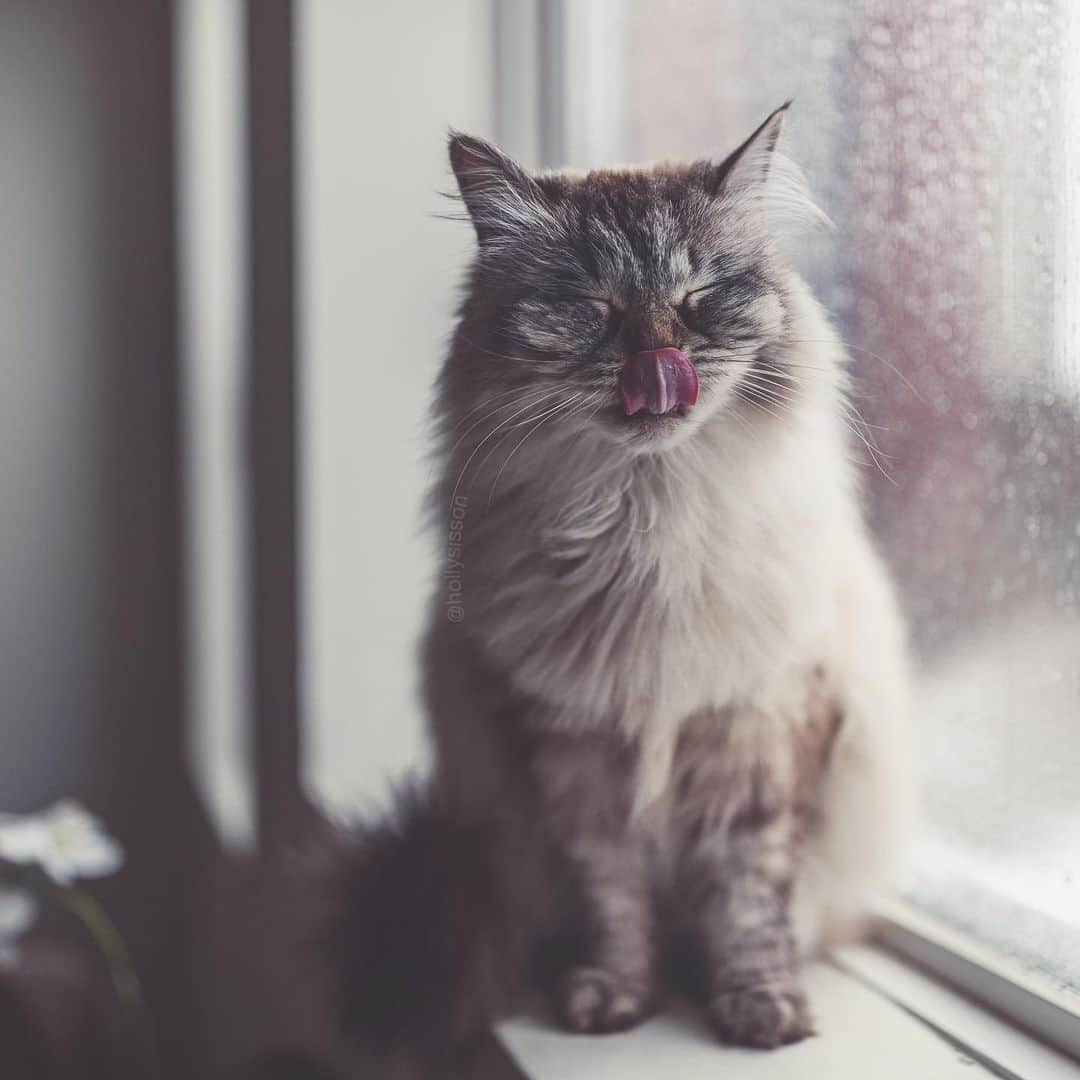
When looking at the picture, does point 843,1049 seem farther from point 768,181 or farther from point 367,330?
point 367,330

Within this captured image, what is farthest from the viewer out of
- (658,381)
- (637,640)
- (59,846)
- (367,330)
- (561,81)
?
(367,330)

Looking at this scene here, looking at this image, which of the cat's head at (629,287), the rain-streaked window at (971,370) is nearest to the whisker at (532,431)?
the cat's head at (629,287)

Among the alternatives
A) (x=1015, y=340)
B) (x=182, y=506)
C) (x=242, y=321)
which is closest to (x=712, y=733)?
(x=1015, y=340)

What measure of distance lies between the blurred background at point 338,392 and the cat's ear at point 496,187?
0.44ft

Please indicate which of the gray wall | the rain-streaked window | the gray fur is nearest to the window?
the rain-streaked window

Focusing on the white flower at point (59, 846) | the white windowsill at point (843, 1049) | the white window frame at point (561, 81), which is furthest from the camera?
the white window frame at point (561, 81)

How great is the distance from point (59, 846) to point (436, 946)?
0.45 m

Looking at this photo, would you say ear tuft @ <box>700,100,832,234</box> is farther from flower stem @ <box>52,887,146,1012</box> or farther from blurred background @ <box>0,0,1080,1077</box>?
flower stem @ <box>52,887,146,1012</box>

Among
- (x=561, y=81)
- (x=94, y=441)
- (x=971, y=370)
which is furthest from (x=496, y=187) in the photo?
(x=94, y=441)

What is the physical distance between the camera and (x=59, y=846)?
1038mm

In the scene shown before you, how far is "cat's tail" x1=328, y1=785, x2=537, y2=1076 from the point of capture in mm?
821

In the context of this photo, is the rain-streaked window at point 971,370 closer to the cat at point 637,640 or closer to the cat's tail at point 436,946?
the cat at point 637,640

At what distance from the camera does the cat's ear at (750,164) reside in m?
0.62

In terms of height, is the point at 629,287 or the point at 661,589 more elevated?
the point at 629,287
